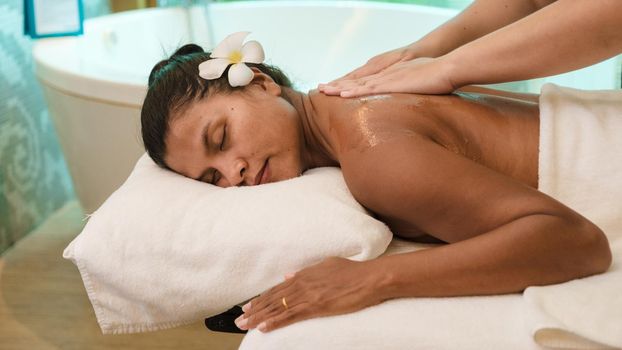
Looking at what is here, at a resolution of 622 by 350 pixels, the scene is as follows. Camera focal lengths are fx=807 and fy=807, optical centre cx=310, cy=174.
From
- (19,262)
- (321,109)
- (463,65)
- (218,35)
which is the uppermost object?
(463,65)

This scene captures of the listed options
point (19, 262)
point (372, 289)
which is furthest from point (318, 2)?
point (372, 289)

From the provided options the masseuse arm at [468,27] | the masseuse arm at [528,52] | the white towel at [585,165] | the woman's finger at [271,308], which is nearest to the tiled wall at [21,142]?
the masseuse arm at [468,27]

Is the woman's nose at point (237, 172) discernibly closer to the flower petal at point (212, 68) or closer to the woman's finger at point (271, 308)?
the flower petal at point (212, 68)

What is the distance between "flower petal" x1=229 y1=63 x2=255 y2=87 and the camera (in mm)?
1571

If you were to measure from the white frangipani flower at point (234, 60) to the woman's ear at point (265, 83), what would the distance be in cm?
3

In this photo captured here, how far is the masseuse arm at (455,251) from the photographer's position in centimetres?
117

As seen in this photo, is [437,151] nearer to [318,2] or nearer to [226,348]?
[226,348]

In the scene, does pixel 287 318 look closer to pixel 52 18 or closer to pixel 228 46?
pixel 228 46

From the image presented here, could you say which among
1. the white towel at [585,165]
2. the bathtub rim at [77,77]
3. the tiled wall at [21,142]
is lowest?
the tiled wall at [21,142]

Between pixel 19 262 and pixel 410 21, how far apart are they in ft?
5.36

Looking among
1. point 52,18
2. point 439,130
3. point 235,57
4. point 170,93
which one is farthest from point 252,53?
point 52,18

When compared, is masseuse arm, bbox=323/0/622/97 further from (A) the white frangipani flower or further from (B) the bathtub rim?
(B) the bathtub rim

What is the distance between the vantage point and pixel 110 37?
2.95 metres

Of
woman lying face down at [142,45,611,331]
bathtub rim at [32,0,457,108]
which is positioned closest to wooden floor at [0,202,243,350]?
bathtub rim at [32,0,457,108]
